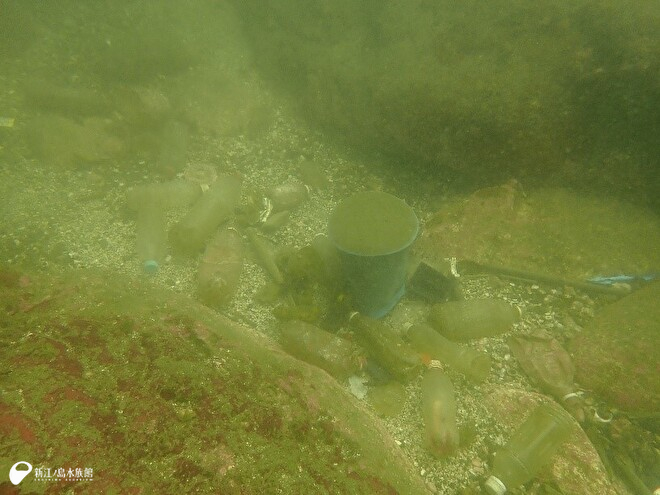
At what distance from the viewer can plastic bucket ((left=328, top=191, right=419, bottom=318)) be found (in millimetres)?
2820

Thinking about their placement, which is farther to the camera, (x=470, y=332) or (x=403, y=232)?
(x=470, y=332)

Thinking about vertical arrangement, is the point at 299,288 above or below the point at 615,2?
Result: below

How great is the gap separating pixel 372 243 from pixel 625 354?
232 cm

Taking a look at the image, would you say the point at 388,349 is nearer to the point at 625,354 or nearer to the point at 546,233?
the point at 625,354

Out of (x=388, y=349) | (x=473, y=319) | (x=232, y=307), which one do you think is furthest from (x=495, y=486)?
(x=232, y=307)

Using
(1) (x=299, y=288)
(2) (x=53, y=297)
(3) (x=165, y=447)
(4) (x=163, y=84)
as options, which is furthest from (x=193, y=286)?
(4) (x=163, y=84)

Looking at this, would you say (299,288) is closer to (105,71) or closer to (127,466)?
(127,466)

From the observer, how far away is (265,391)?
62.9 inches

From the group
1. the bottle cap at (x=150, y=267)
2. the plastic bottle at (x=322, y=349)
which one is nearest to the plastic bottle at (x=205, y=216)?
the bottle cap at (x=150, y=267)

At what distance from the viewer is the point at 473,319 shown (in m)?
3.18

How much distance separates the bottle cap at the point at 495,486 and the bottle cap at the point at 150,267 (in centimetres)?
351

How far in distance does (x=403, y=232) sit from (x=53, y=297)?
2439 millimetres

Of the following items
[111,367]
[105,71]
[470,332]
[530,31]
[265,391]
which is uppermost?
[105,71]

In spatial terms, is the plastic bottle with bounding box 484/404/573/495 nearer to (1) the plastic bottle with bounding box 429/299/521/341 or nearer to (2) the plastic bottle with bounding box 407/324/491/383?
(2) the plastic bottle with bounding box 407/324/491/383
